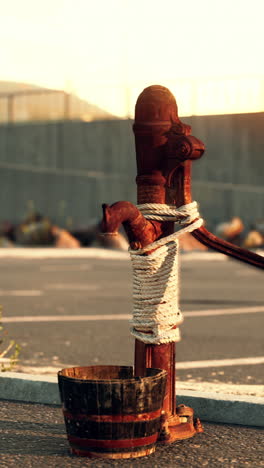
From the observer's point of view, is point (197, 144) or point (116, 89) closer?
point (197, 144)

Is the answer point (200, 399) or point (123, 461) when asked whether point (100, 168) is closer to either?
point (200, 399)

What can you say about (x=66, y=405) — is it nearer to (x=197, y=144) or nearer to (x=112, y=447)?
(x=112, y=447)

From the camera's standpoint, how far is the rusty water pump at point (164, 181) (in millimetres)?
5527

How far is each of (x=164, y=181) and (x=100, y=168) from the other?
2921 cm

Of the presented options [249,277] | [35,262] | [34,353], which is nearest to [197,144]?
[34,353]

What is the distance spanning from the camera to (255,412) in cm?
606

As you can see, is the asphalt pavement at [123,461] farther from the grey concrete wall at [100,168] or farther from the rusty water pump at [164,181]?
the grey concrete wall at [100,168]

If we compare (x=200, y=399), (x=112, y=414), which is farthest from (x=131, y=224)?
(x=200, y=399)

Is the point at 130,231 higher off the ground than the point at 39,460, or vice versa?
the point at 130,231

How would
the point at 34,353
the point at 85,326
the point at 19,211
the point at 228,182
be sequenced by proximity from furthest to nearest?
1. the point at 19,211
2. the point at 228,182
3. the point at 85,326
4. the point at 34,353

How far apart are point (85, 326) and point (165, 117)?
6.35 m

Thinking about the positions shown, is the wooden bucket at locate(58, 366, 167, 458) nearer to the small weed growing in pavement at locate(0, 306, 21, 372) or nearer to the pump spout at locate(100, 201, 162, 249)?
the pump spout at locate(100, 201, 162, 249)

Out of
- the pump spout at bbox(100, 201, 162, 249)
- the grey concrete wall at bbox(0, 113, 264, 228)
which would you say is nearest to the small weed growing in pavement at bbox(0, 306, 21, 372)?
the pump spout at bbox(100, 201, 162, 249)

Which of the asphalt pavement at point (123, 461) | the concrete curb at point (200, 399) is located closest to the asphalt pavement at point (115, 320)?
the concrete curb at point (200, 399)
